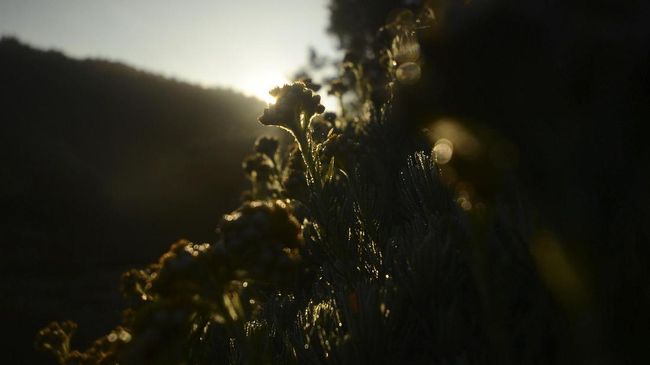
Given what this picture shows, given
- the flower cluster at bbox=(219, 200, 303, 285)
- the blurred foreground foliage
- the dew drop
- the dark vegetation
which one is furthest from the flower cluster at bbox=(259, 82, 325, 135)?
the dark vegetation

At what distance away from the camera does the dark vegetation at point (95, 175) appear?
32.9 ft

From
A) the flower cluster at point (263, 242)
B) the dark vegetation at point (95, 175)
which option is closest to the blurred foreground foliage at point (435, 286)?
the flower cluster at point (263, 242)

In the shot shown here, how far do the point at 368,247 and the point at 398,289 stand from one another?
0.61 m

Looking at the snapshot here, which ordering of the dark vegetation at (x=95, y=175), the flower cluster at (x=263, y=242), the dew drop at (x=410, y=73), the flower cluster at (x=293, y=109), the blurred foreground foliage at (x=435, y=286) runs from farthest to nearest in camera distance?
the dark vegetation at (x=95, y=175) → the flower cluster at (x=293, y=109) → the flower cluster at (x=263, y=242) → the dew drop at (x=410, y=73) → the blurred foreground foliage at (x=435, y=286)

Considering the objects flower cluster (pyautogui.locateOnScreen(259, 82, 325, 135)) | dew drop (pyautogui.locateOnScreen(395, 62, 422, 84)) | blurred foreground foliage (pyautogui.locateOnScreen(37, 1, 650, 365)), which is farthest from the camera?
flower cluster (pyautogui.locateOnScreen(259, 82, 325, 135))

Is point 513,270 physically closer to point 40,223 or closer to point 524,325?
point 524,325

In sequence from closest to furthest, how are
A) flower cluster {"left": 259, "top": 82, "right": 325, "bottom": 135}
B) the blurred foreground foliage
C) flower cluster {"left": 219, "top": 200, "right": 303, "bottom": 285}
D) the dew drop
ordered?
the blurred foreground foliage → the dew drop → flower cluster {"left": 219, "top": 200, "right": 303, "bottom": 285} → flower cluster {"left": 259, "top": 82, "right": 325, "bottom": 135}

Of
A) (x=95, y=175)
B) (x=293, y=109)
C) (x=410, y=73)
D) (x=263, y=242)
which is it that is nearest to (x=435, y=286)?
(x=263, y=242)

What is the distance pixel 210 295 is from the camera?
5.07 ft

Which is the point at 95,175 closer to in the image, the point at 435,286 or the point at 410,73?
the point at 435,286

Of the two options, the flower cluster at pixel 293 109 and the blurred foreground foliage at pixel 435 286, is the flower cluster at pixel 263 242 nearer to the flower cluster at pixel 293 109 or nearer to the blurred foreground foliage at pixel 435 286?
the blurred foreground foliage at pixel 435 286

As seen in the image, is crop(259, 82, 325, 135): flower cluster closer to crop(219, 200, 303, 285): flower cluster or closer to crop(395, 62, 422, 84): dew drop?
crop(219, 200, 303, 285): flower cluster

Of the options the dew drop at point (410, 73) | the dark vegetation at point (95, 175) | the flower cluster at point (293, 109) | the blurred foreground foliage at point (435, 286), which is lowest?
the blurred foreground foliage at point (435, 286)

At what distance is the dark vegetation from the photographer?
10.0m
